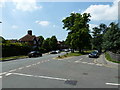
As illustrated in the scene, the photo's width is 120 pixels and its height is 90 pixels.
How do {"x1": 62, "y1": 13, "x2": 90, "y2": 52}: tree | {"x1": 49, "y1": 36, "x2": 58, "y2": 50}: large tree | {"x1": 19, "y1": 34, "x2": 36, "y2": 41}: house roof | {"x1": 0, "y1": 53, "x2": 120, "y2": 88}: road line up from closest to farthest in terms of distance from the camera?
{"x1": 0, "y1": 53, "x2": 120, "y2": 88}: road → {"x1": 62, "y1": 13, "x2": 90, "y2": 52}: tree → {"x1": 19, "y1": 34, "x2": 36, "y2": 41}: house roof → {"x1": 49, "y1": 36, "x2": 58, "y2": 50}: large tree

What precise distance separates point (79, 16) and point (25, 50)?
2370 centimetres

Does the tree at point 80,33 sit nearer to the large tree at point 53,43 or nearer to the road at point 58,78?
the large tree at point 53,43

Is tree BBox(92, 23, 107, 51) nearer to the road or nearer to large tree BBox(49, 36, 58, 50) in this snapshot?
large tree BBox(49, 36, 58, 50)

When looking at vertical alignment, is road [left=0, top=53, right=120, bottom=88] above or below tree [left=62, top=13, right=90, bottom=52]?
below

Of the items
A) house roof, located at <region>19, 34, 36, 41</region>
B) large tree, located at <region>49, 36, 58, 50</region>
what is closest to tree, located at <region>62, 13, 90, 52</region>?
house roof, located at <region>19, 34, 36, 41</region>

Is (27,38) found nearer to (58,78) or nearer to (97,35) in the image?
(97,35)

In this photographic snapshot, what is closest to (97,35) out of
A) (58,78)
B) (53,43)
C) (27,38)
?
(53,43)

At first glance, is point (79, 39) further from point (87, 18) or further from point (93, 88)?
point (93, 88)

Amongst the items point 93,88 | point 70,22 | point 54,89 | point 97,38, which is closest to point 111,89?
point 93,88

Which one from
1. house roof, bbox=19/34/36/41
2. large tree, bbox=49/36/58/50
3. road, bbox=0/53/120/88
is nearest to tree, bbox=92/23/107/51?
large tree, bbox=49/36/58/50

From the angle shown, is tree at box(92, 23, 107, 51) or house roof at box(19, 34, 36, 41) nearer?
house roof at box(19, 34, 36, 41)

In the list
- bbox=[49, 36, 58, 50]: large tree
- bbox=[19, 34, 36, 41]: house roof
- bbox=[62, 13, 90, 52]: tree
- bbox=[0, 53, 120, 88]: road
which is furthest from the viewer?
bbox=[49, 36, 58, 50]: large tree

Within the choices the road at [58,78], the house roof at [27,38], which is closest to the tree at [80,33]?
the house roof at [27,38]

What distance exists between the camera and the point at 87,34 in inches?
2138
